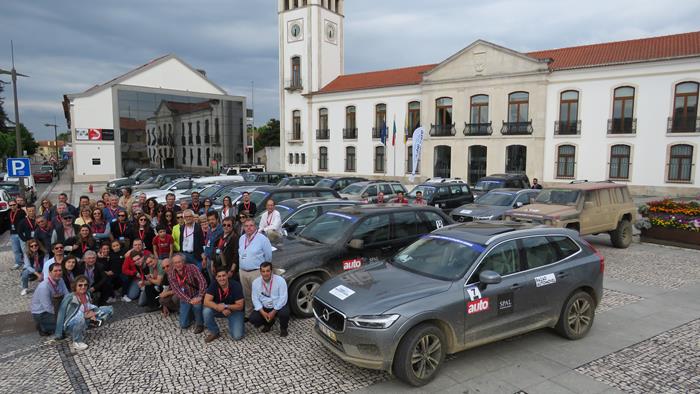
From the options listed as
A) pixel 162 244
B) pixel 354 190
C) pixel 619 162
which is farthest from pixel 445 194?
pixel 619 162

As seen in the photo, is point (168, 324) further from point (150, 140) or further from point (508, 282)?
point (150, 140)

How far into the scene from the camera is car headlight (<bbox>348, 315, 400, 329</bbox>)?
4.68 metres

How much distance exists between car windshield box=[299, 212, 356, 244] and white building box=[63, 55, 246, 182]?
3945cm

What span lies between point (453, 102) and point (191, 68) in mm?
27650

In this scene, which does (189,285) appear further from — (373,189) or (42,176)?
(42,176)

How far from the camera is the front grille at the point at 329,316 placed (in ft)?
16.3

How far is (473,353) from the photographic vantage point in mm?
5758

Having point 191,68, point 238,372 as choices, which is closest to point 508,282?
point 238,372

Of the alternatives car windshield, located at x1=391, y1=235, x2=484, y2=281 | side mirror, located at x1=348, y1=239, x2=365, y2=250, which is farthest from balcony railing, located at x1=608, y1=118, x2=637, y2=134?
side mirror, located at x1=348, y1=239, x2=365, y2=250

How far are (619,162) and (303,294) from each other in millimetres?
29732

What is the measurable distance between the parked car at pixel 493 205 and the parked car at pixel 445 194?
1776 millimetres

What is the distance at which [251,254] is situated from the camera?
677 cm

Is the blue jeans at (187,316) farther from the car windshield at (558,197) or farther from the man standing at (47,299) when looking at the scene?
the car windshield at (558,197)

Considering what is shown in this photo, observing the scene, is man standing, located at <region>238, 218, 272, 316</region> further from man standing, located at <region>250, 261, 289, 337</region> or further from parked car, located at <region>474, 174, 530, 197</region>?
parked car, located at <region>474, 174, 530, 197</region>
